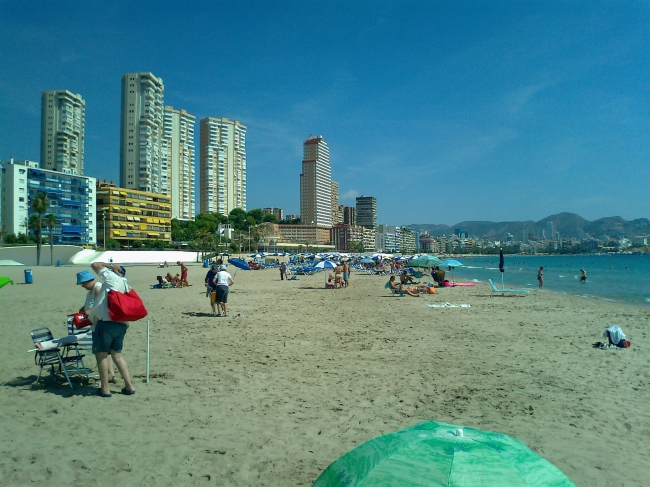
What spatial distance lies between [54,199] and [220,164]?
55.8 meters

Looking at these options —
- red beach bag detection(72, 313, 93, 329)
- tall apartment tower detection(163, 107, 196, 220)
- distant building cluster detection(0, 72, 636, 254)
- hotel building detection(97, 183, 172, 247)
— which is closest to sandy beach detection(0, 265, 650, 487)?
red beach bag detection(72, 313, 93, 329)

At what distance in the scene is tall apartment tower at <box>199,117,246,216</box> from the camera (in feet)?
423

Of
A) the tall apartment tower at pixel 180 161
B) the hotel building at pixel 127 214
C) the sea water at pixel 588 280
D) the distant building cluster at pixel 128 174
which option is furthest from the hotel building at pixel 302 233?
the sea water at pixel 588 280

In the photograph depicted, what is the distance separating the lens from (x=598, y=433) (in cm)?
477

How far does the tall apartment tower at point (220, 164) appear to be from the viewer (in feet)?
423

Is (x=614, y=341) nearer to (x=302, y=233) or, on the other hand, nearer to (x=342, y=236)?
(x=302, y=233)

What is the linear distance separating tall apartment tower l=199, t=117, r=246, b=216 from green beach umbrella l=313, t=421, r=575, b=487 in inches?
5082

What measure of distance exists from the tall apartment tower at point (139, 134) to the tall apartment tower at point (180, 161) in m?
10.3

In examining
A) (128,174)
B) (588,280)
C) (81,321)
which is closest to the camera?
(81,321)

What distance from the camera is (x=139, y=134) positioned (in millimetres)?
95250

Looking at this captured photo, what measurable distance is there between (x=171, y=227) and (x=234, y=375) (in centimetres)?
10089

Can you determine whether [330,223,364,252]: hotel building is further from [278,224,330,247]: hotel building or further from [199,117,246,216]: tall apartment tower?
Result: [199,117,246,216]: tall apartment tower

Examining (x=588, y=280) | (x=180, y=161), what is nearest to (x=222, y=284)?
(x=588, y=280)

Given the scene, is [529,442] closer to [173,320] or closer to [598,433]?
[598,433]
